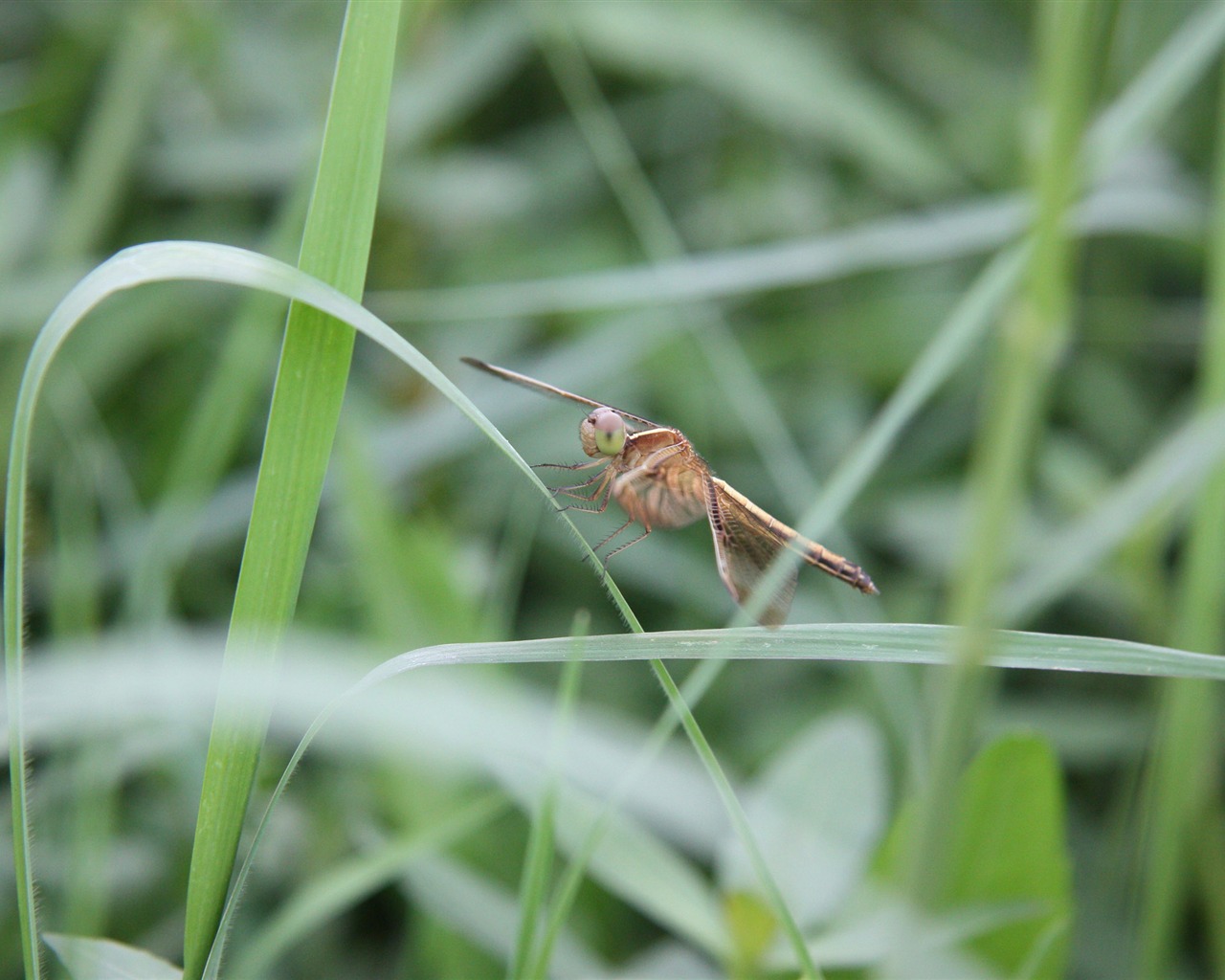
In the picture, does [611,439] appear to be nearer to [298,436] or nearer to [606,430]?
[606,430]

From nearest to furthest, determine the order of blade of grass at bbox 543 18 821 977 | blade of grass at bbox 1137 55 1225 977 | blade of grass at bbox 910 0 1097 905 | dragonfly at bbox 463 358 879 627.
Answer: blade of grass at bbox 910 0 1097 905
blade of grass at bbox 1137 55 1225 977
dragonfly at bbox 463 358 879 627
blade of grass at bbox 543 18 821 977

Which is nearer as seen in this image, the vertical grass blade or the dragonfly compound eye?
the vertical grass blade

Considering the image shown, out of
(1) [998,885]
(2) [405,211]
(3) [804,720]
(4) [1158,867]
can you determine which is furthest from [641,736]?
(2) [405,211]

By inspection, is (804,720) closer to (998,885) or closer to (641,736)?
(641,736)

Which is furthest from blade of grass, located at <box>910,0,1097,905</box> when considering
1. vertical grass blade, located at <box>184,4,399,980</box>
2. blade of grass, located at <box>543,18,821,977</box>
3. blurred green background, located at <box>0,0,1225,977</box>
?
blade of grass, located at <box>543,18,821,977</box>

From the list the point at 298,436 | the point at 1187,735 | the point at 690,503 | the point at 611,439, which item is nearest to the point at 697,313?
the point at 690,503

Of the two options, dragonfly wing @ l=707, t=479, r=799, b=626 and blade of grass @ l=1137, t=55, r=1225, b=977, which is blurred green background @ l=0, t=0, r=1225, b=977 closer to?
blade of grass @ l=1137, t=55, r=1225, b=977
